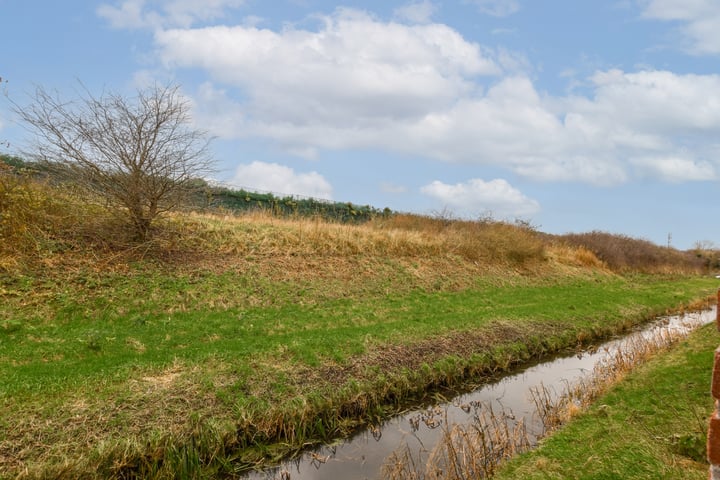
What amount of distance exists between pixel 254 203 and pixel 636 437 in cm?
2035

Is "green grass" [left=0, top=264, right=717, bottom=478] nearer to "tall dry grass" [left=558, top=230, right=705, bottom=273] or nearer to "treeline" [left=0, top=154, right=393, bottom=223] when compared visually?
"treeline" [left=0, top=154, right=393, bottom=223]

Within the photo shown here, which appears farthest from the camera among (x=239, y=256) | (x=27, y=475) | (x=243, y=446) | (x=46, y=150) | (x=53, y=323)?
(x=239, y=256)

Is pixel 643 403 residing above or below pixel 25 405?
above

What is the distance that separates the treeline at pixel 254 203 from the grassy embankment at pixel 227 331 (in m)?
0.96

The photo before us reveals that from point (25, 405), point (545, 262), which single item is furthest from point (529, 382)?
point (545, 262)

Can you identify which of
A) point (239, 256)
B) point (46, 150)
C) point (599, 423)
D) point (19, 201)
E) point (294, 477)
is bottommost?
point (294, 477)

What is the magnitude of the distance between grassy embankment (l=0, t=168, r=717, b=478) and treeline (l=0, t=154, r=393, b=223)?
3.17 ft

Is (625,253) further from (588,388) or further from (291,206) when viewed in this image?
(588,388)

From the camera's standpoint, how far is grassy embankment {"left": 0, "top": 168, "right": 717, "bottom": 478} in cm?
620

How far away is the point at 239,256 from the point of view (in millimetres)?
14516

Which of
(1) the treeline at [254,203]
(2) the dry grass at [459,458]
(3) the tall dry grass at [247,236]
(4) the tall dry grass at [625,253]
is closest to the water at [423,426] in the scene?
(2) the dry grass at [459,458]

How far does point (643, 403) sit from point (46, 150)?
15788 mm

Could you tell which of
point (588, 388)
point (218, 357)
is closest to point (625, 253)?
point (588, 388)

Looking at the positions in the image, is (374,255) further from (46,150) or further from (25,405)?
(25,405)
